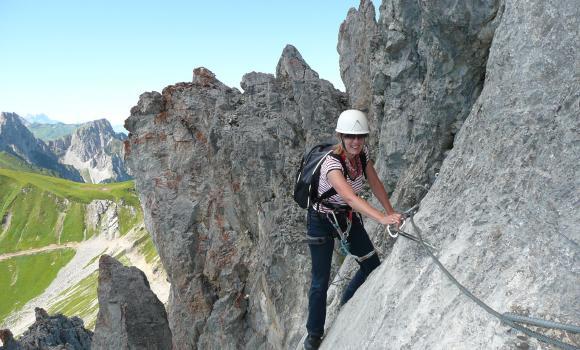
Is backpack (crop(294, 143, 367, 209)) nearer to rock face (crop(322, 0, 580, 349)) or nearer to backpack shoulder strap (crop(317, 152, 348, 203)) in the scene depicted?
→ backpack shoulder strap (crop(317, 152, 348, 203))

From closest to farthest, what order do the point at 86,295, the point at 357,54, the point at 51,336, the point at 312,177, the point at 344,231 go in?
the point at 312,177 < the point at 344,231 < the point at 357,54 < the point at 51,336 < the point at 86,295

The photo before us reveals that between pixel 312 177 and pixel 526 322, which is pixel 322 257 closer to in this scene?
pixel 312 177

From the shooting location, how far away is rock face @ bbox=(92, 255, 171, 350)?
35.7 m

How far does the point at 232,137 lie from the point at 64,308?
463ft

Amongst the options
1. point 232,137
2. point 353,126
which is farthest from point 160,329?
point 353,126

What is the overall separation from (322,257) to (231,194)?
23601 millimetres

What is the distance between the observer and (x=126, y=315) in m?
36.1

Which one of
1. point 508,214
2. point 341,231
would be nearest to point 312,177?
point 341,231

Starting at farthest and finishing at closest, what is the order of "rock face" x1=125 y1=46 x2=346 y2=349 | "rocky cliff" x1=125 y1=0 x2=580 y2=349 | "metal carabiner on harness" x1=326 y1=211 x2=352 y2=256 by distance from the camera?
→ 1. "rock face" x1=125 y1=46 x2=346 y2=349
2. "metal carabiner on harness" x1=326 y1=211 x2=352 y2=256
3. "rocky cliff" x1=125 y1=0 x2=580 y2=349

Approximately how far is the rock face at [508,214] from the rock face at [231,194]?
17.2 meters

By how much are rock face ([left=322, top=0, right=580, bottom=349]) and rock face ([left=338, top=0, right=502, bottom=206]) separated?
15.2ft

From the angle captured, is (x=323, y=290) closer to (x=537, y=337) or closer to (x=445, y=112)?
(x=537, y=337)

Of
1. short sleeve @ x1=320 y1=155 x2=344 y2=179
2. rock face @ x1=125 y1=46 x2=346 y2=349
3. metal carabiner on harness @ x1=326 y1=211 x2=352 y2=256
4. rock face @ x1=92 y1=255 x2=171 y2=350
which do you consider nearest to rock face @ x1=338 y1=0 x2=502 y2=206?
metal carabiner on harness @ x1=326 y1=211 x2=352 y2=256

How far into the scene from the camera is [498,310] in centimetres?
661
